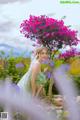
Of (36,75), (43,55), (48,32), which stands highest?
(48,32)

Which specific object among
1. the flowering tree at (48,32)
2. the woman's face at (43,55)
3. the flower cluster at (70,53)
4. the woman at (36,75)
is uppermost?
the flowering tree at (48,32)

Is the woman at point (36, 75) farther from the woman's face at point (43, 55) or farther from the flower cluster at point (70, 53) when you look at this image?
the flower cluster at point (70, 53)

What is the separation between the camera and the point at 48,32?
243 centimetres

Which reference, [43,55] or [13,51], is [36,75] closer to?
[43,55]

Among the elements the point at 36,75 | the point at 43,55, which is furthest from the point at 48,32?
the point at 36,75

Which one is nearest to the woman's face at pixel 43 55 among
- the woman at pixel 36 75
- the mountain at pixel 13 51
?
the woman at pixel 36 75

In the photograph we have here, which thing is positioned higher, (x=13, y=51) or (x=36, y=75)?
(x=13, y=51)

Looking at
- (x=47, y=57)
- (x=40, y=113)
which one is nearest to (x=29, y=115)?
(x=40, y=113)

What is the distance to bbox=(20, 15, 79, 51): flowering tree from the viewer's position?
2402 mm

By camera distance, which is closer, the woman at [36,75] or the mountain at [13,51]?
the woman at [36,75]

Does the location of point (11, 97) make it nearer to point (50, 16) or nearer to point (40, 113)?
point (40, 113)

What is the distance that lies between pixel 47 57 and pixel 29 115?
2.03m

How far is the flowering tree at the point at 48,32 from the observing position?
2402mm

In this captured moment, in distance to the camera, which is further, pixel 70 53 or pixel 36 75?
pixel 70 53
